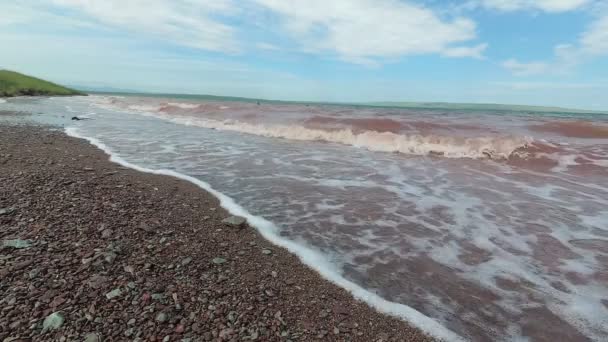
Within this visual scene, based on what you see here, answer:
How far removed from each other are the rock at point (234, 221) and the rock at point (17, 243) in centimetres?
248

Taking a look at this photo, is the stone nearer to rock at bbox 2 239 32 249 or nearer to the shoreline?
the shoreline

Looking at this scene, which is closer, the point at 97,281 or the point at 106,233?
the point at 97,281

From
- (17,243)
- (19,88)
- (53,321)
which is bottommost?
(53,321)

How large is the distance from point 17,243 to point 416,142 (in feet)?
49.1

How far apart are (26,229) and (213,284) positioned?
8.69 ft

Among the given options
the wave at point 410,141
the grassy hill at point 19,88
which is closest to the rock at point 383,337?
the wave at point 410,141

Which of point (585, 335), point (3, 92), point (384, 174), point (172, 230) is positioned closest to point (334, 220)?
point (172, 230)

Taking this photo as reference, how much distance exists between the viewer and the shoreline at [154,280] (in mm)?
2857

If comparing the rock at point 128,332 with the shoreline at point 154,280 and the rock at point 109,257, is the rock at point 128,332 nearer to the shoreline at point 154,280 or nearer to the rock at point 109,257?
the shoreline at point 154,280

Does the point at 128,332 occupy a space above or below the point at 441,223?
above

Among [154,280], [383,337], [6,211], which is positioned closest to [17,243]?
[6,211]

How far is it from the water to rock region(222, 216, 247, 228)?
1.08 ft

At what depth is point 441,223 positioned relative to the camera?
20.5 ft

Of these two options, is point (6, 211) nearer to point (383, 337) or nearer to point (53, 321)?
point (53, 321)
